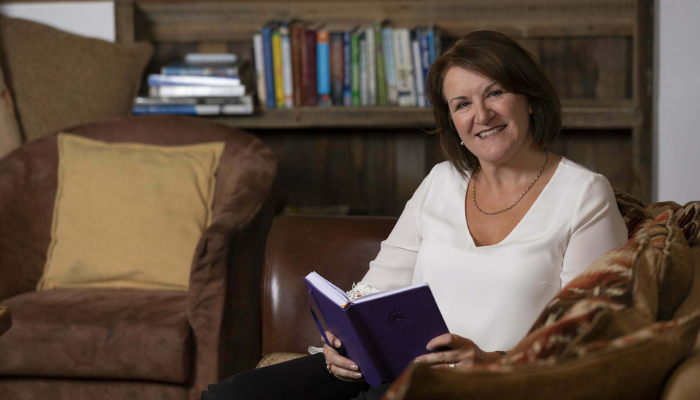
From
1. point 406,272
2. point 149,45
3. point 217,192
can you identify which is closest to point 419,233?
point 406,272

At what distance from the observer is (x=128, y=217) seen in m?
2.16

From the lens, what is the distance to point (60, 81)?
264 centimetres

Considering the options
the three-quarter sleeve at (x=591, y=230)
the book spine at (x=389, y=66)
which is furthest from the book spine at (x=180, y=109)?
the three-quarter sleeve at (x=591, y=230)

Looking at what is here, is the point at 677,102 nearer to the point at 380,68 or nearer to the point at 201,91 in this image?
the point at 380,68

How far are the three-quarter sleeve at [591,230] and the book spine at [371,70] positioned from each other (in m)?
1.55

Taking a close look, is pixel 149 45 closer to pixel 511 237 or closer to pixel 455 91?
pixel 455 91

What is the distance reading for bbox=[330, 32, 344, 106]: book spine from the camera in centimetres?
267

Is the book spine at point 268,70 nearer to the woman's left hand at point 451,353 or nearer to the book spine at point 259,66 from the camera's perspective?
the book spine at point 259,66

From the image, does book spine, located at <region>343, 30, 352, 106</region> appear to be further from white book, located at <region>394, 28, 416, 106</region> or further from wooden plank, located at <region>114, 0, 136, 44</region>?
wooden plank, located at <region>114, 0, 136, 44</region>

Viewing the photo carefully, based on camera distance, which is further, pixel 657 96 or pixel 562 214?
pixel 657 96

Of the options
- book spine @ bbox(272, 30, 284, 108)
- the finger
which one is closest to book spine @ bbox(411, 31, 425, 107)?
book spine @ bbox(272, 30, 284, 108)

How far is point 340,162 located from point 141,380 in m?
1.45

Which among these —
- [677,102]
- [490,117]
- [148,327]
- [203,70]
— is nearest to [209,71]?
[203,70]

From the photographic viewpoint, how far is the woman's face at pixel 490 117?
4.33ft
